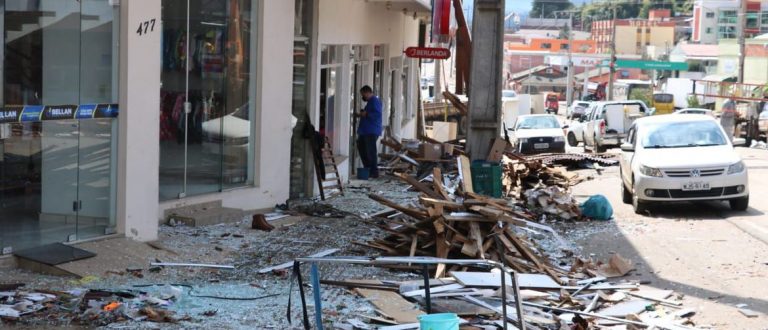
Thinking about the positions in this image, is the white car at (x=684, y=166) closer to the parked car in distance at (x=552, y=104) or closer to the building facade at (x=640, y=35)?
the parked car in distance at (x=552, y=104)

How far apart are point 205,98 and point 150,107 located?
101 inches

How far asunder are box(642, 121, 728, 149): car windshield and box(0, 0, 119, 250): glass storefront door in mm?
10697

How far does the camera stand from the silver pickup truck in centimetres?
3912

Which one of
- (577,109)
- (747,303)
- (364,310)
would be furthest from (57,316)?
(577,109)

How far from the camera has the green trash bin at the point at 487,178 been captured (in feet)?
60.9

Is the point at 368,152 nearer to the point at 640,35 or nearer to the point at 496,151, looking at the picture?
the point at 496,151

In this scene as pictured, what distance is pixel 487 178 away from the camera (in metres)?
18.6

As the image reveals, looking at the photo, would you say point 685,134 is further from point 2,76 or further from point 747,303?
Answer: point 2,76

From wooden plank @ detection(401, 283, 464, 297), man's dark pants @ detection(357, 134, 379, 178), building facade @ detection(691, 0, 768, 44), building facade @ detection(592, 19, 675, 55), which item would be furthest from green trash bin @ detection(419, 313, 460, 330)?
building facade @ detection(592, 19, 675, 55)

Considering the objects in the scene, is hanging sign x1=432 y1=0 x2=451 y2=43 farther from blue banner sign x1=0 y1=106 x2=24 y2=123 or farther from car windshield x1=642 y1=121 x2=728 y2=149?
blue banner sign x1=0 y1=106 x2=24 y2=123

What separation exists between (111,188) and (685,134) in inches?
443

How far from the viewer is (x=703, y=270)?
41.1 ft

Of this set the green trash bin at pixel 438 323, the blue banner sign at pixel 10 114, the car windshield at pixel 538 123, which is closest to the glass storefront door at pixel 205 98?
the blue banner sign at pixel 10 114

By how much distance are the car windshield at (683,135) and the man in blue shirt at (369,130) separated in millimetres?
5775
